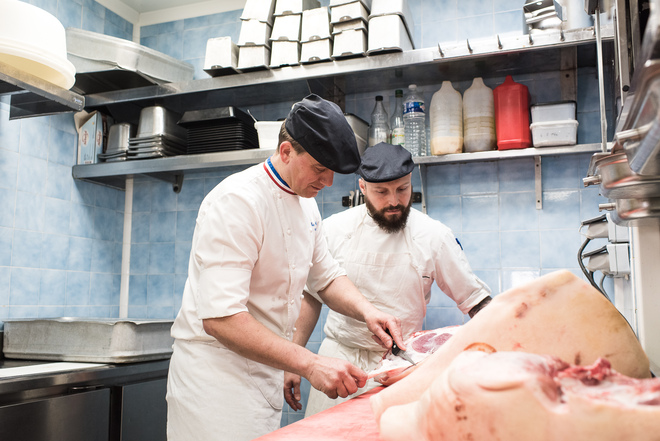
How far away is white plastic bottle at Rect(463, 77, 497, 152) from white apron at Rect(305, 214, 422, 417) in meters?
0.68

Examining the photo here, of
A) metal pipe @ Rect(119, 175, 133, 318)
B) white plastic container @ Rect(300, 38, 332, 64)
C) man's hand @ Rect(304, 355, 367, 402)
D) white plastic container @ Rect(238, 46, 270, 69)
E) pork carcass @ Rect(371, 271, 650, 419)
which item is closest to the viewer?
pork carcass @ Rect(371, 271, 650, 419)

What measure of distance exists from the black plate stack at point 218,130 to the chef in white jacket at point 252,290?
55.8 inches

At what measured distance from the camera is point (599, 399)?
510 millimetres

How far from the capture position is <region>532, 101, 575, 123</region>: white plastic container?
8.66 feet

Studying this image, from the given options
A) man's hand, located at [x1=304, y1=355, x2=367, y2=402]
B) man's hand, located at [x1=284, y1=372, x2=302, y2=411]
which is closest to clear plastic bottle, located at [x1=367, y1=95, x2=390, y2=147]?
man's hand, located at [x1=284, y1=372, x2=302, y2=411]

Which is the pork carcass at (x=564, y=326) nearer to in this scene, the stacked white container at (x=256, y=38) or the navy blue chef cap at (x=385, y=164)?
the navy blue chef cap at (x=385, y=164)

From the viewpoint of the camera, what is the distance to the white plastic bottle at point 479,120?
9.42ft

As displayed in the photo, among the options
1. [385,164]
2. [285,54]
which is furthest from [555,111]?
[285,54]

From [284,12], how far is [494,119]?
4.36 feet

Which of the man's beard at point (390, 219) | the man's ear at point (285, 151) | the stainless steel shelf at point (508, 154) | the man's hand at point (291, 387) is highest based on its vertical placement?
the stainless steel shelf at point (508, 154)

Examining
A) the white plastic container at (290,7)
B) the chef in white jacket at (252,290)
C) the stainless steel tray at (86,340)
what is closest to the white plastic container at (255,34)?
the white plastic container at (290,7)

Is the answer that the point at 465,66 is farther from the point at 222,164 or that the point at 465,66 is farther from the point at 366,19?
the point at 222,164

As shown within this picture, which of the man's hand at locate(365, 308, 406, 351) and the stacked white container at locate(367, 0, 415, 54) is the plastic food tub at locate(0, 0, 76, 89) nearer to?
the stacked white container at locate(367, 0, 415, 54)

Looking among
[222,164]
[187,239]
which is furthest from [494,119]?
[187,239]
